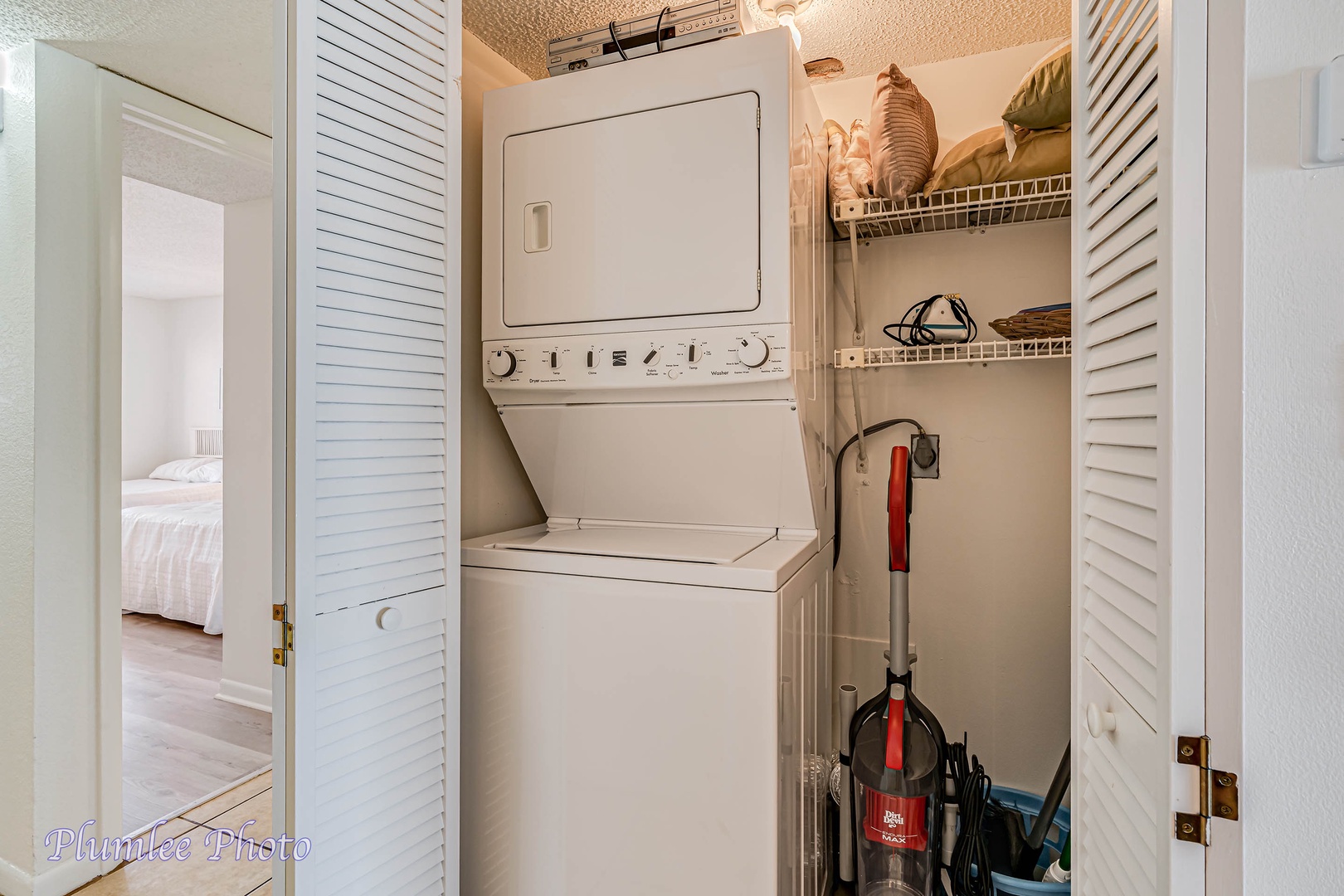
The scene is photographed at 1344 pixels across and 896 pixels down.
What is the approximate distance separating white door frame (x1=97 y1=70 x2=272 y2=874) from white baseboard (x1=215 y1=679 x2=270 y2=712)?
0.46ft

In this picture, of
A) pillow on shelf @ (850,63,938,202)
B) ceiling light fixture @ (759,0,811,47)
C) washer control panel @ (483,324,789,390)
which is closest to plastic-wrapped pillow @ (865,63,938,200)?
pillow on shelf @ (850,63,938,202)

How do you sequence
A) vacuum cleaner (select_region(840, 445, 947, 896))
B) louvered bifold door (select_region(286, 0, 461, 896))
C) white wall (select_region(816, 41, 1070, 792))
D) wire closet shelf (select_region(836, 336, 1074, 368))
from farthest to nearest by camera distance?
white wall (select_region(816, 41, 1070, 792))
wire closet shelf (select_region(836, 336, 1074, 368))
vacuum cleaner (select_region(840, 445, 947, 896))
louvered bifold door (select_region(286, 0, 461, 896))

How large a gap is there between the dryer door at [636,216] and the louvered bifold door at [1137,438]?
2.22 ft

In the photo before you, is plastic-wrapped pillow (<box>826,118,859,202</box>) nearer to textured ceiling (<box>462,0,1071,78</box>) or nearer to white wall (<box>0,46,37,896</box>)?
textured ceiling (<box>462,0,1071,78</box>)

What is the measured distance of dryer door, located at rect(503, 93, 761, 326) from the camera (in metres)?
1.57

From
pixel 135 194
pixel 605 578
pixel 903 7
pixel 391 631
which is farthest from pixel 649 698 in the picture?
pixel 903 7

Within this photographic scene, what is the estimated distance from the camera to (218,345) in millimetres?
1149

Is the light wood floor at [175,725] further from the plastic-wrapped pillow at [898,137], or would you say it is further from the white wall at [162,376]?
the plastic-wrapped pillow at [898,137]

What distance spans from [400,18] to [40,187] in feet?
2.38

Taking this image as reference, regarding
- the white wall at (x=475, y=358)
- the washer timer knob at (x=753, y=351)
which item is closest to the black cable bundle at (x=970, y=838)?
the washer timer knob at (x=753, y=351)

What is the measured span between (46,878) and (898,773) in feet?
5.41

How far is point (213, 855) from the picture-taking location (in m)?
1.15

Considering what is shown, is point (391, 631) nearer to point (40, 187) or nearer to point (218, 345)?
point (218, 345)

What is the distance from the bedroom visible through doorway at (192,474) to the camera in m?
1.07
